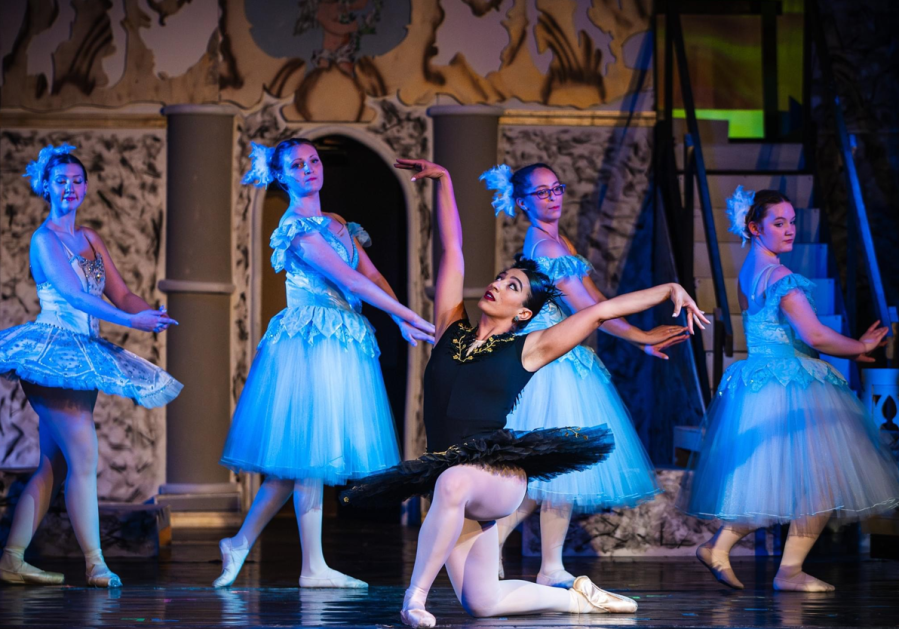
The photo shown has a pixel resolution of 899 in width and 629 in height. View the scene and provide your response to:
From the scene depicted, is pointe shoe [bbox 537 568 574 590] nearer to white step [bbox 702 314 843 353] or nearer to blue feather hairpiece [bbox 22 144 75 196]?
white step [bbox 702 314 843 353]

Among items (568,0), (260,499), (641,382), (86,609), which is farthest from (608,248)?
(86,609)

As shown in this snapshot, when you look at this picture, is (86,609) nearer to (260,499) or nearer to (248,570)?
(260,499)

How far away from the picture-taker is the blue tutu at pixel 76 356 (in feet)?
13.5

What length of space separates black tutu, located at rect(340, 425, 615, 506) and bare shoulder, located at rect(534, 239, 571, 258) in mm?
1250

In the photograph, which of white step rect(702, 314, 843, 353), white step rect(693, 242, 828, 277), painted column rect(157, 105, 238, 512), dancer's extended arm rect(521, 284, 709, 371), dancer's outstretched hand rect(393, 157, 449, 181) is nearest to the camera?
dancer's extended arm rect(521, 284, 709, 371)

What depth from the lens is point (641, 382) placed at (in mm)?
7117

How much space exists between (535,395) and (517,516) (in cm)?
45

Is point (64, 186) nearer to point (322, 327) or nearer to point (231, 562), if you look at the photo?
point (322, 327)

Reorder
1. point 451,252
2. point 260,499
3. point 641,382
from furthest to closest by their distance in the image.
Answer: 1. point 641,382
2. point 260,499
3. point 451,252

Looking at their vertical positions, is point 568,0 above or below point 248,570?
above

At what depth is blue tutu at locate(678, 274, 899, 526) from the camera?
13.2 ft

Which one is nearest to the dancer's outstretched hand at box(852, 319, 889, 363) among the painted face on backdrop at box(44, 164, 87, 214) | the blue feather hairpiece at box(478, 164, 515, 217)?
the blue feather hairpiece at box(478, 164, 515, 217)

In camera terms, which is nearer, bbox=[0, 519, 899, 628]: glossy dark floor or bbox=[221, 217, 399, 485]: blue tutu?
bbox=[0, 519, 899, 628]: glossy dark floor

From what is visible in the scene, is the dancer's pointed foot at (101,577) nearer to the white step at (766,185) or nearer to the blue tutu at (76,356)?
the blue tutu at (76,356)
